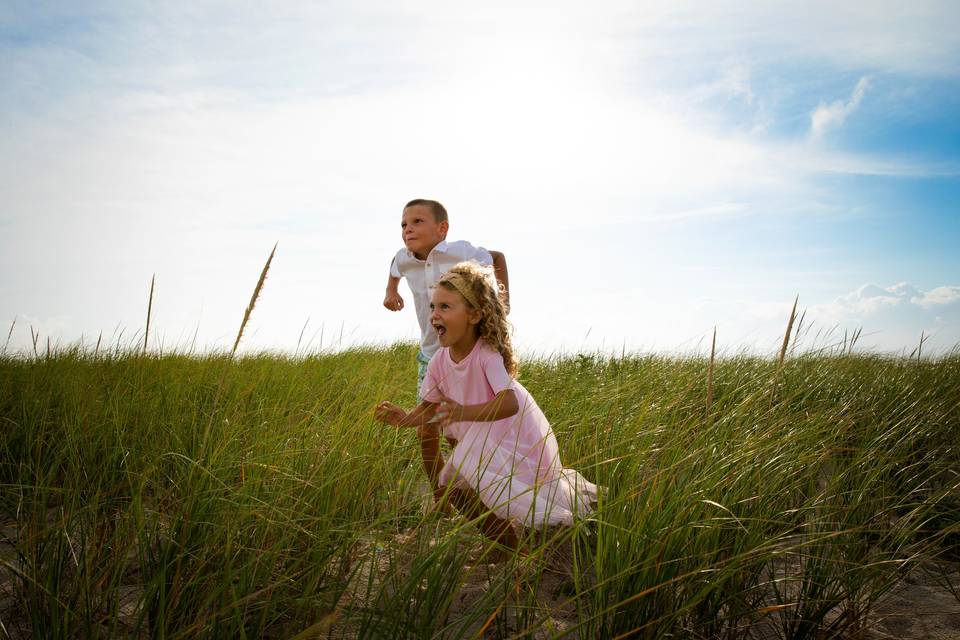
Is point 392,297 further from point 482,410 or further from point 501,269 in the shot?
point 482,410

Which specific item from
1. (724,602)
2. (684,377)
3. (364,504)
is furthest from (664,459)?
(684,377)

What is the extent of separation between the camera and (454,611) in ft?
7.22

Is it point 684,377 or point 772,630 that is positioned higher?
point 684,377

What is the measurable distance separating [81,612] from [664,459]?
196 centimetres

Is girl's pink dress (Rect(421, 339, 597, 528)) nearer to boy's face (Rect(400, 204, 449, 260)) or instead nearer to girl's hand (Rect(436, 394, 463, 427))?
girl's hand (Rect(436, 394, 463, 427))

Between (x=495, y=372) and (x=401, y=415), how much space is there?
514mm

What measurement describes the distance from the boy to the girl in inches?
46.1

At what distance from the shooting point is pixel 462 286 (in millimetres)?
2861

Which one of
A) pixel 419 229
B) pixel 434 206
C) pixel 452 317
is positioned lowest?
pixel 452 317

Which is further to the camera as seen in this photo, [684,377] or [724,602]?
[684,377]

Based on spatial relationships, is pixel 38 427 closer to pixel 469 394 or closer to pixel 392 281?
pixel 392 281

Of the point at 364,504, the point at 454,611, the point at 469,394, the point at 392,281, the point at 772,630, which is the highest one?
the point at 392,281

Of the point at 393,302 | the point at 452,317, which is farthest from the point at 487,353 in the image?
the point at 393,302

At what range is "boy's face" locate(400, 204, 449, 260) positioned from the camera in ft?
14.0
